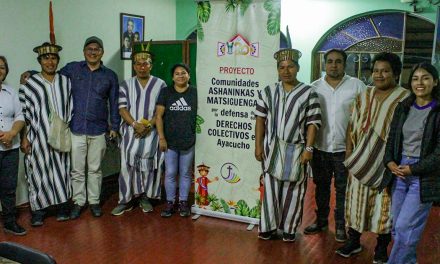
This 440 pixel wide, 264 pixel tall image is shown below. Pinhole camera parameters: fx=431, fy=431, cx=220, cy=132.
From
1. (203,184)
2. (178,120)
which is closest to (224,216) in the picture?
(203,184)

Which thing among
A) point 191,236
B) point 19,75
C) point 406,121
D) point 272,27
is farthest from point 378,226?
point 19,75

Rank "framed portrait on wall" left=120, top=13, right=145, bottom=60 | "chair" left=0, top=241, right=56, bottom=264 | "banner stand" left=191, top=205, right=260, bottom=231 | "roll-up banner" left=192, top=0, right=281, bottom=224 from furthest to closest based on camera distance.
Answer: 1. "framed portrait on wall" left=120, top=13, right=145, bottom=60
2. "banner stand" left=191, top=205, right=260, bottom=231
3. "roll-up banner" left=192, top=0, right=281, bottom=224
4. "chair" left=0, top=241, right=56, bottom=264

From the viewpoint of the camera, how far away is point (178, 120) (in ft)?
13.2

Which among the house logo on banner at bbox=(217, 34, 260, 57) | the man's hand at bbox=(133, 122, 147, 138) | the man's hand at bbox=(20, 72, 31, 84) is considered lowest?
the man's hand at bbox=(133, 122, 147, 138)

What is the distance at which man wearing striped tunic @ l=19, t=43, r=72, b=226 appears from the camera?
3.81 metres

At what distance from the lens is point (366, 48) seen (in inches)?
246

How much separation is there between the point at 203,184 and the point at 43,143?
1.52 metres

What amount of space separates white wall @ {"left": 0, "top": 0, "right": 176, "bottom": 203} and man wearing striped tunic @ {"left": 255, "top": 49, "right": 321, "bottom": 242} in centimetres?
239

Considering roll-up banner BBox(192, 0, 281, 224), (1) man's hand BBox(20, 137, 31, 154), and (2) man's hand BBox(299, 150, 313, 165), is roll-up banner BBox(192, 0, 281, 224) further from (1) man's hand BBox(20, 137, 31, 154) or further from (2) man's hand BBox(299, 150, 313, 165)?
(1) man's hand BBox(20, 137, 31, 154)

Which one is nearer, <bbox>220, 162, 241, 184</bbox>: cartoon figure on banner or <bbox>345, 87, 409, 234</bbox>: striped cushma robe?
<bbox>345, 87, 409, 234</bbox>: striped cushma robe

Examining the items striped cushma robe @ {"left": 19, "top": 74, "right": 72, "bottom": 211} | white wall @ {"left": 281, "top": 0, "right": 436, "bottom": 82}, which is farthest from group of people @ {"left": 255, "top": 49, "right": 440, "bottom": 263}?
white wall @ {"left": 281, "top": 0, "right": 436, "bottom": 82}

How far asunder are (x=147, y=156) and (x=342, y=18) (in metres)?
3.71

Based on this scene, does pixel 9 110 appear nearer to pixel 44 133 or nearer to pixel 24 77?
pixel 44 133

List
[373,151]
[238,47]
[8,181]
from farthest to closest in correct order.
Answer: [238,47], [8,181], [373,151]
